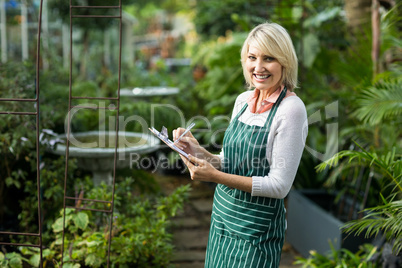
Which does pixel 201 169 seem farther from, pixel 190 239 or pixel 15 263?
pixel 190 239

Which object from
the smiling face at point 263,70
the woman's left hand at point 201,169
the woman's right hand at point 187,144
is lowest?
the woman's left hand at point 201,169

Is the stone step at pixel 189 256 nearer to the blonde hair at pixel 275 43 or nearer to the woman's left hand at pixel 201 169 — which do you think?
the woman's left hand at pixel 201 169

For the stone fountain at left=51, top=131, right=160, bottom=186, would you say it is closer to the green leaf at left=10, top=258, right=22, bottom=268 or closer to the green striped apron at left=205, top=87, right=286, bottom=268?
the green leaf at left=10, top=258, right=22, bottom=268

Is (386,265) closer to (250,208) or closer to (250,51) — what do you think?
(250,208)

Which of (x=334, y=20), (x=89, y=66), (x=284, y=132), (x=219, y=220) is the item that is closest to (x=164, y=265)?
(x=219, y=220)

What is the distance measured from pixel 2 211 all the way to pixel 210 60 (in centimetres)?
294

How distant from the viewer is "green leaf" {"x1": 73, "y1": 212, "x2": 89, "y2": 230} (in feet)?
8.67

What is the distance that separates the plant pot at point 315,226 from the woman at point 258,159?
1.42m

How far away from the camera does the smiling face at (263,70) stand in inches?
62.3

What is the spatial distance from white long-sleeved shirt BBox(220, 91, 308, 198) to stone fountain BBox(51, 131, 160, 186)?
5.80 feet

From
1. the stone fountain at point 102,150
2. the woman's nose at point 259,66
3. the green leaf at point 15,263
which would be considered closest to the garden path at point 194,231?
the stone fountain at point 102,150

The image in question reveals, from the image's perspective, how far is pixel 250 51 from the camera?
1.61m

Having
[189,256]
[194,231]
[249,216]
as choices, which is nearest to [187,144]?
[249,216]

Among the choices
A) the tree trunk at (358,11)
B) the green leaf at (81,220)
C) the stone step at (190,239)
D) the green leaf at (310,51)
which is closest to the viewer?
the green leaf at (81,220)
